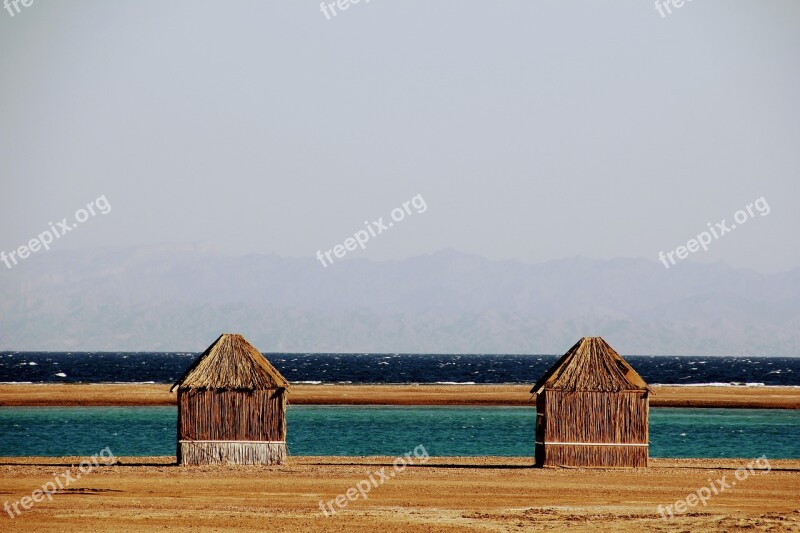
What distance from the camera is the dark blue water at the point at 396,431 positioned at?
51.5 m

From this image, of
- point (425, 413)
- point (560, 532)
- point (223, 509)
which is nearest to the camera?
point (560, 532)

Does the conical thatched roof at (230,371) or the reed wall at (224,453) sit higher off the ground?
the conical thatched roof at (230,371)

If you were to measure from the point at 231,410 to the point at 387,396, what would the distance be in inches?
2290

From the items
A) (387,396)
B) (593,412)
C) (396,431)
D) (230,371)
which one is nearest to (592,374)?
(593,412)

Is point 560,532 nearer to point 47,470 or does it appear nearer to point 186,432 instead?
point 186,432

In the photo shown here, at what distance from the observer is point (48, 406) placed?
3248 inches

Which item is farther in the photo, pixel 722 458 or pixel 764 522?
pixel 722 458

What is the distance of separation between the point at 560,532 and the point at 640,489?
8193 mm

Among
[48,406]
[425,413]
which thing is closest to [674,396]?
[425,413]

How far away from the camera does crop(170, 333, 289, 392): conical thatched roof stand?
3872cm

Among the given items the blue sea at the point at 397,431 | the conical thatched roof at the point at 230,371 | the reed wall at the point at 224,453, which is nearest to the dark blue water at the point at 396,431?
the blue sea at the point at 397,431

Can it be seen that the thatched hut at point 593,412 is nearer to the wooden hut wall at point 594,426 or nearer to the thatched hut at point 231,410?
the wooden hut wall at point 594,426

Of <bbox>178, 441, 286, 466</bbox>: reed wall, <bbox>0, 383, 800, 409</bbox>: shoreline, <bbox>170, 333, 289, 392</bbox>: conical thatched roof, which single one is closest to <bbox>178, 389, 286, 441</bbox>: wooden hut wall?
<bbox>178, 441, 286, 466</bbox>: reed wall

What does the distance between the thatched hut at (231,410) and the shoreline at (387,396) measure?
152 feet
